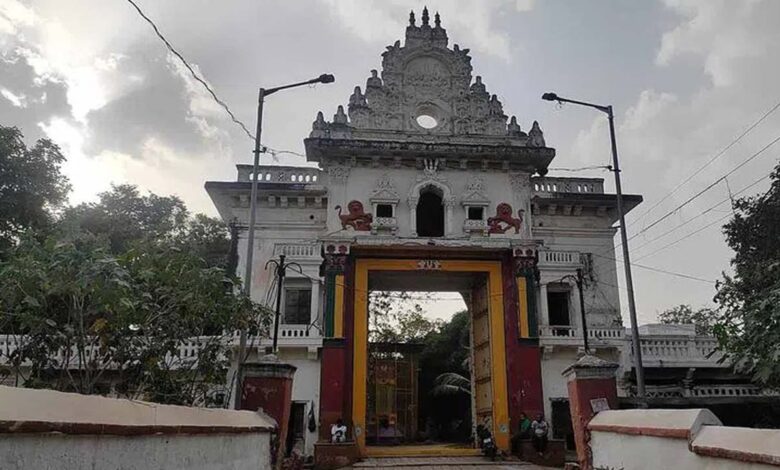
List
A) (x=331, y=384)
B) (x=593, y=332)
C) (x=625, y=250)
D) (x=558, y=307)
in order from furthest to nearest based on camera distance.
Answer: (x=558, y=307) < (x=593, y=332) < (x=331, y=384) < (x=625, y=250)

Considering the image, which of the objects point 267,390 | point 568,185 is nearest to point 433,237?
point 568,185

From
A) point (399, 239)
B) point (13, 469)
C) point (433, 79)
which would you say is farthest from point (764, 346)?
point (433, 79)

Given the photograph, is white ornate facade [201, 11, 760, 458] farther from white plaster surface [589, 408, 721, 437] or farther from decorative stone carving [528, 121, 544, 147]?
white plaster surface [589, 408, 721, 437]

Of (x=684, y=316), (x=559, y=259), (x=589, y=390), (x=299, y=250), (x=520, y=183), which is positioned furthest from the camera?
(x=684, y=316)

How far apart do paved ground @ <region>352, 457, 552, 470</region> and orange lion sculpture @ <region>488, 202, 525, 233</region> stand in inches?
266

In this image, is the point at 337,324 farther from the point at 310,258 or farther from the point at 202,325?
the point at 202,325

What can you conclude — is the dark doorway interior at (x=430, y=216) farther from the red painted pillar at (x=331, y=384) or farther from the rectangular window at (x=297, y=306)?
the red painted pillar at (x=331, y=384)

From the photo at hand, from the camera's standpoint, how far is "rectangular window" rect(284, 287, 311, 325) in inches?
702

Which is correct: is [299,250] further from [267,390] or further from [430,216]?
[267,390]

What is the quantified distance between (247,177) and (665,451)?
1588 centimetres

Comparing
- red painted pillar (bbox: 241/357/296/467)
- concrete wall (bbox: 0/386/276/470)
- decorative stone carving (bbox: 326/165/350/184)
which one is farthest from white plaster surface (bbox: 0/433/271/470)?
decorative stone carving (bbox: 326/165/350/184)

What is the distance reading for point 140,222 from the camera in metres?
26.4

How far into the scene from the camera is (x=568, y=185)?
64.4 feet

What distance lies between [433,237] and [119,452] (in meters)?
14.5
